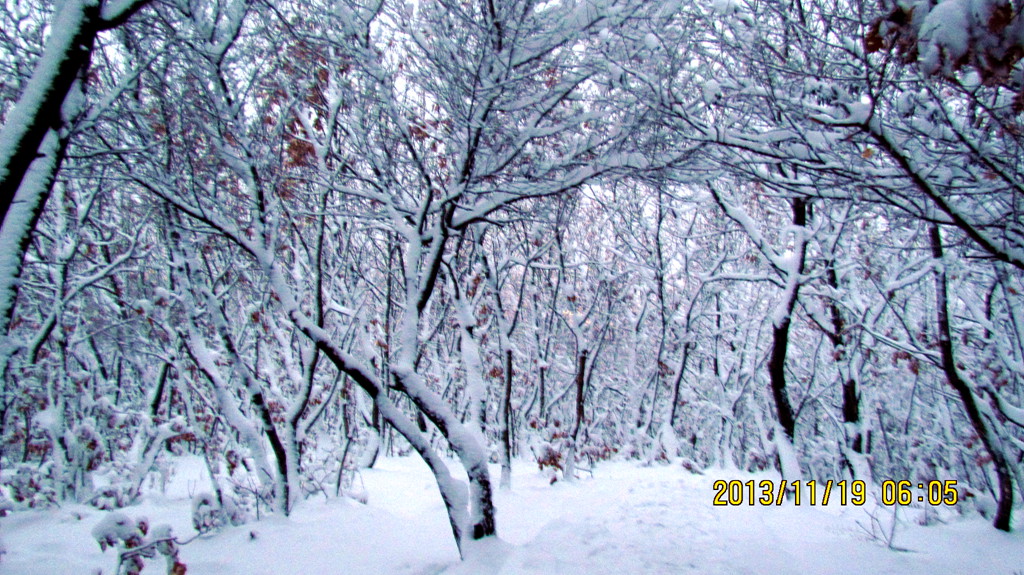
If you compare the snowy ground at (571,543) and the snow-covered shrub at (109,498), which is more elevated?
the snowy ground at (571,543)

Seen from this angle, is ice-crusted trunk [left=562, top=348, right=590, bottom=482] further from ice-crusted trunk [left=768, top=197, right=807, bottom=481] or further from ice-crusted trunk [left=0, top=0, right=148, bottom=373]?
ice-crusted trunk [left=0, top=0, right=148, bottom=373]

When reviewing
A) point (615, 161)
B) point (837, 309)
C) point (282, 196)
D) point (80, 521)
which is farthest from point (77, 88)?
point (837, 309)

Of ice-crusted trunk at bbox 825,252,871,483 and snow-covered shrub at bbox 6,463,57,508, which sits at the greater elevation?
ice-crusted trunk at bbox 825,252,871,483

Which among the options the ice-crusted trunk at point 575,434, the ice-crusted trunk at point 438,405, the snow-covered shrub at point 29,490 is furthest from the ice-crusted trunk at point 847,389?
the snow-covered shrub at point 29,490

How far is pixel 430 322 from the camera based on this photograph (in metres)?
14.0

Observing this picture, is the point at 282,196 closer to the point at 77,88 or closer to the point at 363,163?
the point at 363,163

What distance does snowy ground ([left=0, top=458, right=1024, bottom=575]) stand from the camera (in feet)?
14.1

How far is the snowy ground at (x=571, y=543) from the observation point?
430 centimetres

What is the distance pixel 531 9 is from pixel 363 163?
3335 millimetres

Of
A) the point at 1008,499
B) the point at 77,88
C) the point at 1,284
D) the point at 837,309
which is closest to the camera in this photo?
the point at 1,284

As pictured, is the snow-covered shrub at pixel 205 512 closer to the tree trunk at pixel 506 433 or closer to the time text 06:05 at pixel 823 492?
the tree trunk at pixel 506 433

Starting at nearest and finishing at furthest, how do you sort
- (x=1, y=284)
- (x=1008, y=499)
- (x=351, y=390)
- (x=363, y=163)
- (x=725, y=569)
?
(x=1, y=284) < (x=725, y=569) < (x=1008, y=499) < (x=363, y=163) < (x=351, y=390)

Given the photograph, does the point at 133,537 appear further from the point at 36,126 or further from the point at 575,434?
the point at 575,434

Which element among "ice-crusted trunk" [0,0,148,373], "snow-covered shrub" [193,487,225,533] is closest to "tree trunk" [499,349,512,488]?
"snow-covered shrub" [193,487,225,533]
